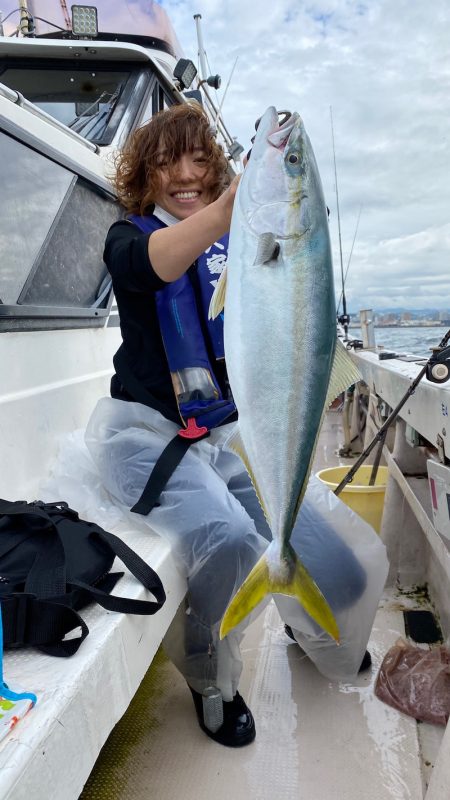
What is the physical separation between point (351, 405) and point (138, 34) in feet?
15.2

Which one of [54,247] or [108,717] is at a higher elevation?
[54,247]

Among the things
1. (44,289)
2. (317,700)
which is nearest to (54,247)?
(44,289)

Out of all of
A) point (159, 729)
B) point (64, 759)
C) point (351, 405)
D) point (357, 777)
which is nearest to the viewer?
point (64, 759)

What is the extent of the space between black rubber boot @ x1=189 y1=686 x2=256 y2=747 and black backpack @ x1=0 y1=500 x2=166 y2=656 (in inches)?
33.3

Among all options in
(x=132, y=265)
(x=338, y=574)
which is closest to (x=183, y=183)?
(x=132, y=265)

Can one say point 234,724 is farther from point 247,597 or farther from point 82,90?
point 82,90

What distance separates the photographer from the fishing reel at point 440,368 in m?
2.23

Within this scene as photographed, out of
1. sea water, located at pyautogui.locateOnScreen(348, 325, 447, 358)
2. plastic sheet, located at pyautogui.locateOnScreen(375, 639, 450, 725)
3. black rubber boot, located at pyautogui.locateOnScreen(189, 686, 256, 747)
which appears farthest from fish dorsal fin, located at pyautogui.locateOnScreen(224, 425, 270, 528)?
sea water, located at pyautogui.locateOnScreen(348, 325, 447, 358)

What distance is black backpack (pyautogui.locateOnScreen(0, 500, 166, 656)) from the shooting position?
1.44 m

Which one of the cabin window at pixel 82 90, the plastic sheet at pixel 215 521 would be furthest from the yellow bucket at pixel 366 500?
the cabin window at pixel 82 90

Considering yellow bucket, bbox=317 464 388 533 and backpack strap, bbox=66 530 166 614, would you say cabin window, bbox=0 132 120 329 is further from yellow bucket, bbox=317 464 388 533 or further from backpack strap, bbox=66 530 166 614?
yellow bucket, bbox=317 464 388 533

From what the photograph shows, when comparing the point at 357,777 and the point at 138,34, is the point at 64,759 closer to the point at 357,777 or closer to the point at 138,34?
the point at 357,777

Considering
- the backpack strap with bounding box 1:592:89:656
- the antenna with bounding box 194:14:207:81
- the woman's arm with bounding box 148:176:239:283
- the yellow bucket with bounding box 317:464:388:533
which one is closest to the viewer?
the backpack strap with bounding box 1:592:89:656

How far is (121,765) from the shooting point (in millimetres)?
2176
